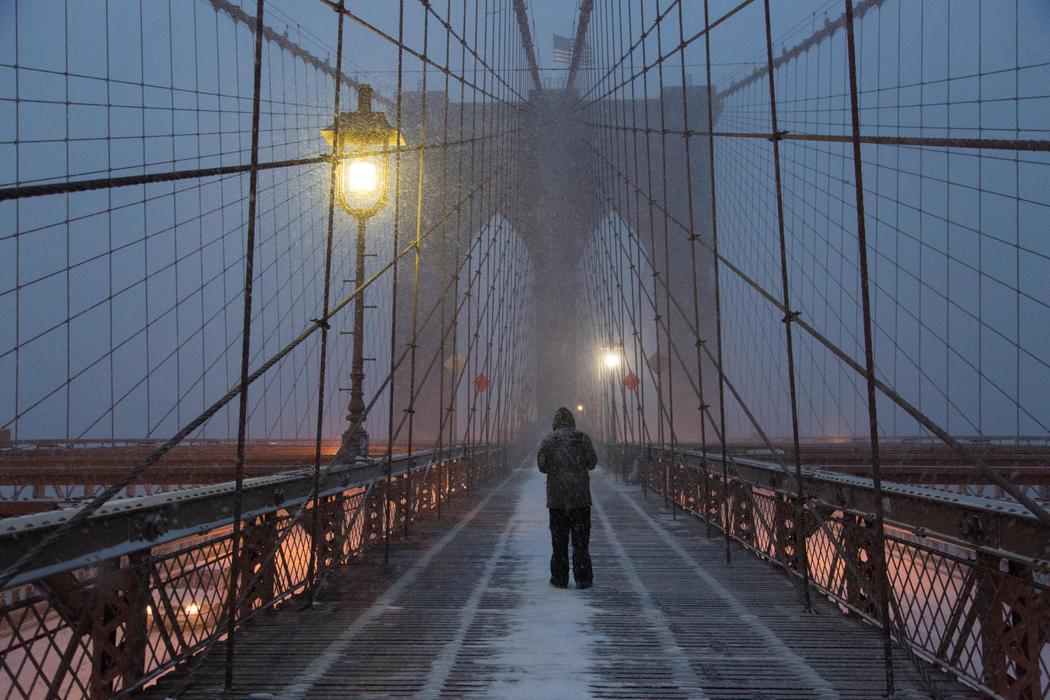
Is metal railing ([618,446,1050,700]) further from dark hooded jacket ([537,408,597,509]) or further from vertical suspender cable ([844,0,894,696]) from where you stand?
dark hooded jacket ([537,408,597,509])

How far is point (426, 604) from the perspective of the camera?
4766mm

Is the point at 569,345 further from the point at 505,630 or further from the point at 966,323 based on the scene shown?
the point at 966,323

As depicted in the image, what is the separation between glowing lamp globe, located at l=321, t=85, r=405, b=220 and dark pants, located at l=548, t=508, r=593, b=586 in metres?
3.46

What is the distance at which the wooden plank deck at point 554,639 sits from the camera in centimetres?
325

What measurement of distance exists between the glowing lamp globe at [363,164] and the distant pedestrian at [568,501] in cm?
312

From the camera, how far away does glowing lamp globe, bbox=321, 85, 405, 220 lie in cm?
732

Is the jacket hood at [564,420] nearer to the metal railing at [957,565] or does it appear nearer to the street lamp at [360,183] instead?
the metal railing at [957,565]

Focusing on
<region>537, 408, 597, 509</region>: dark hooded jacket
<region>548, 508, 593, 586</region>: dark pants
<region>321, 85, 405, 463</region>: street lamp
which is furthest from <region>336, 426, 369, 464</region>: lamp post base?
<region>548, 508, 593, 586</region>: dark pants

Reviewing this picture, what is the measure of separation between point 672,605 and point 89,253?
98.7m

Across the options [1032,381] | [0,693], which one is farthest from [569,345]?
[1032,381]

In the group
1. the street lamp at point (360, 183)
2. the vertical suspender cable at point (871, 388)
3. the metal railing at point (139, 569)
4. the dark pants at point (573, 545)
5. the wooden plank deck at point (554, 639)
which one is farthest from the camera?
the street lamp at point (360, 183)

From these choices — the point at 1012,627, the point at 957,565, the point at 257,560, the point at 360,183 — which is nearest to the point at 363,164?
the point at 360,183

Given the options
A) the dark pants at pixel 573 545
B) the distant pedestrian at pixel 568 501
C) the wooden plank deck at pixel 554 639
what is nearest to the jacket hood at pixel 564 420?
the distant pedestrian at pixel 568 501

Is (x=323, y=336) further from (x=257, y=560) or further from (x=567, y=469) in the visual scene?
(x=567, y=469)
